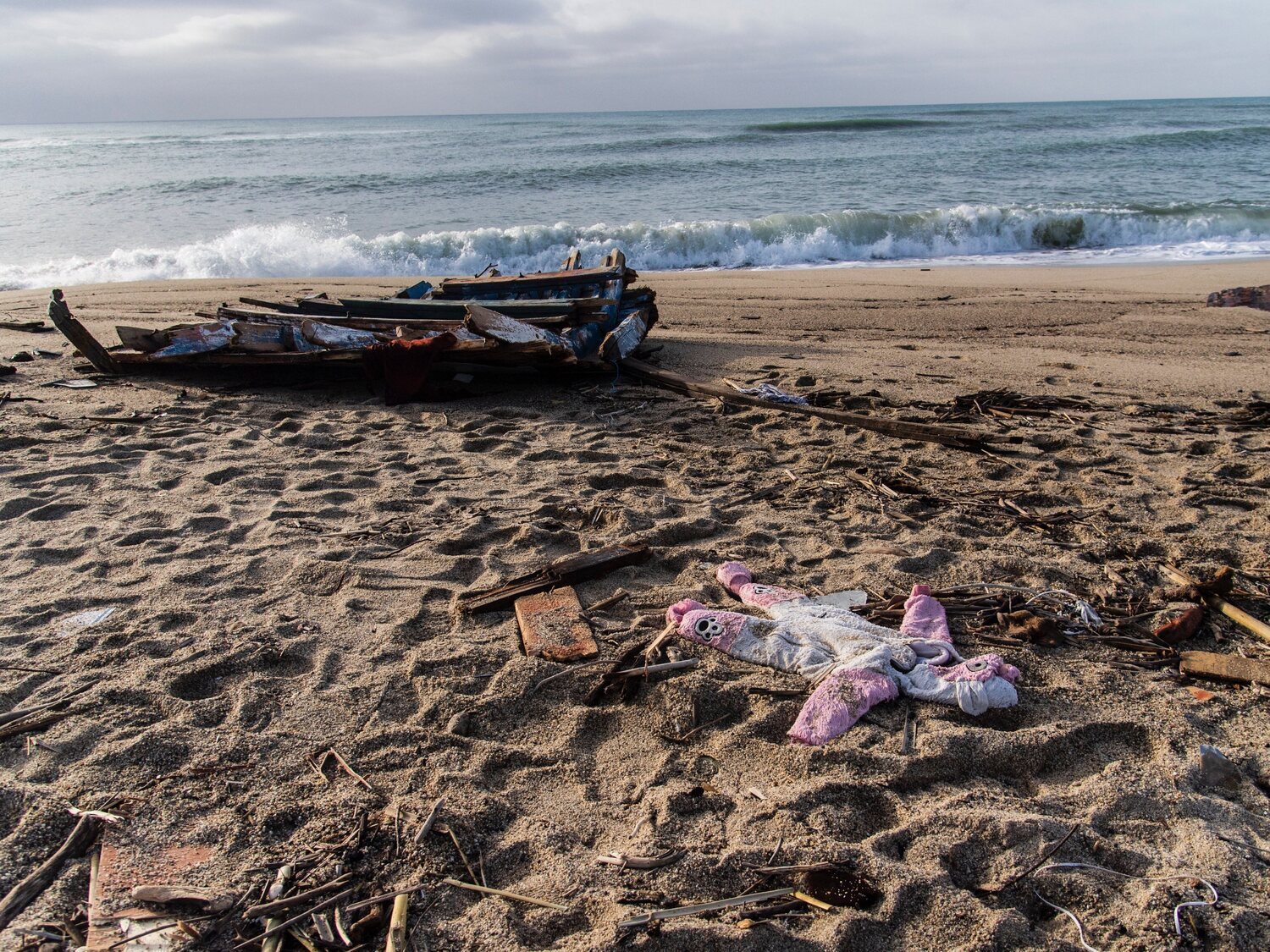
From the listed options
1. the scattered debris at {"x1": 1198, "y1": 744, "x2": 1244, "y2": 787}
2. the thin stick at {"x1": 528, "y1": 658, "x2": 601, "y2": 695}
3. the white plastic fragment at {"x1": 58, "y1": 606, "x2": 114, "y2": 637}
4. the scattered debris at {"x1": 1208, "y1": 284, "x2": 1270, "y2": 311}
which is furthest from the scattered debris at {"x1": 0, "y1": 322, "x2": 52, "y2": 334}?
the scattered debris at {"x1": 1208, "y1": 284, "x2": 1270, "y2": 311}

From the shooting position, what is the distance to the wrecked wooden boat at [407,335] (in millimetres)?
5961

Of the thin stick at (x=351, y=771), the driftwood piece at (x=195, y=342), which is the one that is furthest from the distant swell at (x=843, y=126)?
the thin stick at (x=351, y=771)

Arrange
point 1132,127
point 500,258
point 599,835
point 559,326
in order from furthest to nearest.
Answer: point 1132,127 → point 500,258 → point 559,326 → point 599,835

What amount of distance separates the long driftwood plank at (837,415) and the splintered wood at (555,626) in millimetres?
2648

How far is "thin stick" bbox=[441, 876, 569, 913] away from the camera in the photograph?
1924mm

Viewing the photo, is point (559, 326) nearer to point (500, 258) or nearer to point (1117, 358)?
point (1117, 358)

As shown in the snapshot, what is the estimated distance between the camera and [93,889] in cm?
195

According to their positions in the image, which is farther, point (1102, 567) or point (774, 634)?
point (1102, 567)

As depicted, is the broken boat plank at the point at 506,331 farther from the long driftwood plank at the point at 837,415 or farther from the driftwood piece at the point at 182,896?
the driftwood piece at the point at 182,896

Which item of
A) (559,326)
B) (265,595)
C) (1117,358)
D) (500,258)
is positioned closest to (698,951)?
(265,595)

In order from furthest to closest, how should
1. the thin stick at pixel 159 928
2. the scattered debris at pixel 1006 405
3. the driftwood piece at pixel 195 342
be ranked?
the driftwood piece at pixel 195 342
the scattered debris at pixel 1006 405
the thin stick at pixel 159 928

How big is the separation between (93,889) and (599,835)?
1.23 m

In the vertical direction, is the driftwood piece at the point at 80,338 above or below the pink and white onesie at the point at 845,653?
above

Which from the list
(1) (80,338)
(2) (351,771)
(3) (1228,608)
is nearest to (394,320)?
(1) (80,338)
